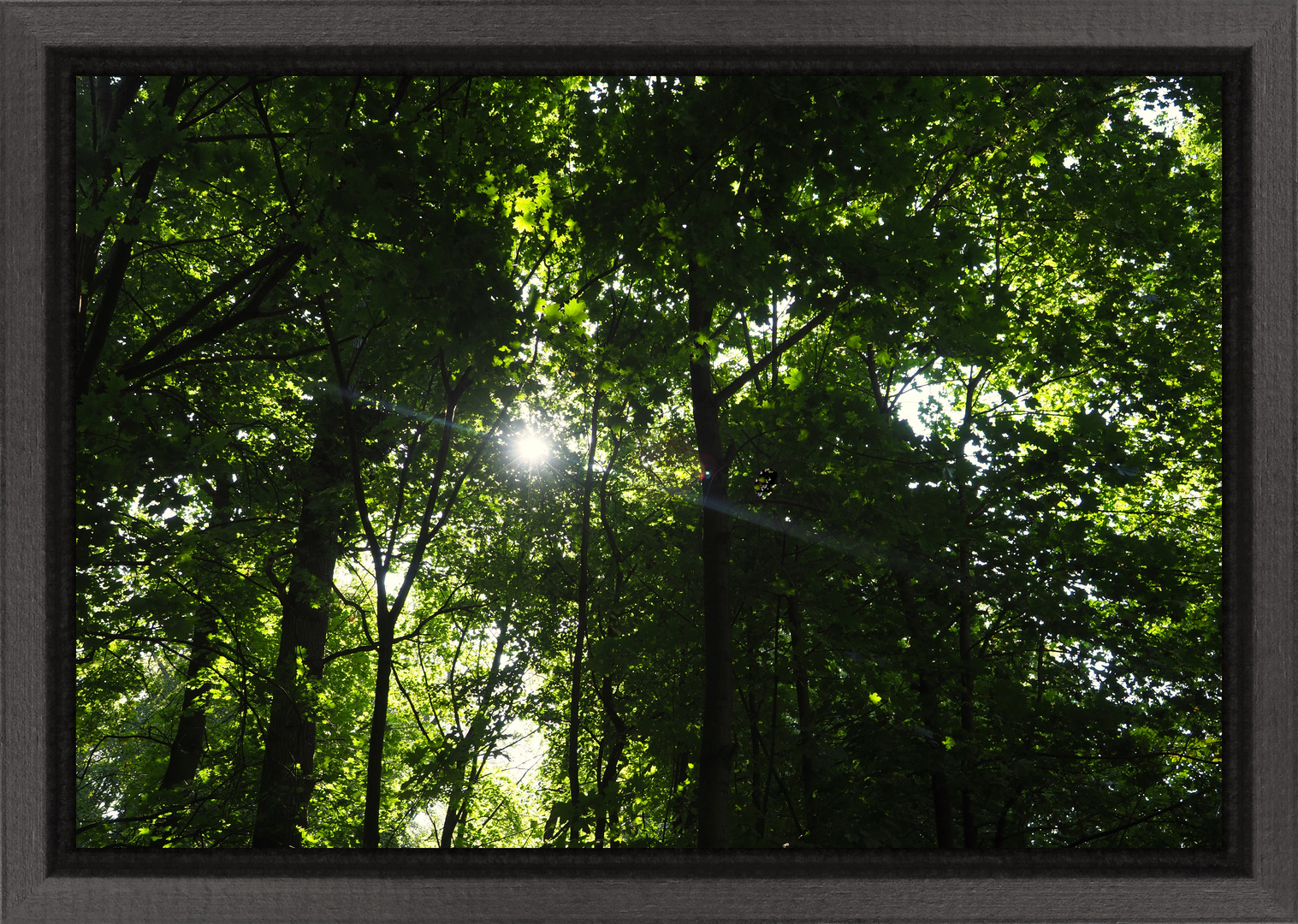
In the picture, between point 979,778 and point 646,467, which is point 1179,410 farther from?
point 646,467

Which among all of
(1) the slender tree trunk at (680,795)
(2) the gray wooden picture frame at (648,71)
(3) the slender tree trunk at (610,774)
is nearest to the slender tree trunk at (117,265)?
(2) the gray wooden picture frame at (648,71)

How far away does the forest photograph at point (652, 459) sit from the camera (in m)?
1.78

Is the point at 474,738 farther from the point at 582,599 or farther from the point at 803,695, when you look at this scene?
the point at 803,695

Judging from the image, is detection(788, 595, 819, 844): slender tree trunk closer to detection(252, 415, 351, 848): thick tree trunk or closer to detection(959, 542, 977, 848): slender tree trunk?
detection(959, 542, 977, 848): slender tree trunk

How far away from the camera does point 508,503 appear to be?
288 centimetres

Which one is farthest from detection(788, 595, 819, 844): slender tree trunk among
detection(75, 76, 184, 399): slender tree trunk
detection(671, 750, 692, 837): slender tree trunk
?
detection(75, 76, 184, 399): slender tree trunk

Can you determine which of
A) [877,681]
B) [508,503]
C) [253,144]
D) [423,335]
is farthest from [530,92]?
[877,681]

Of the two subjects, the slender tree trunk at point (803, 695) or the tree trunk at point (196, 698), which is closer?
the slender tree trunk at point (803, 695)

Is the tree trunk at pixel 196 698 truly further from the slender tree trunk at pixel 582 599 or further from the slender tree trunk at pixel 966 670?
the slender tree trunk at pixel 966 670

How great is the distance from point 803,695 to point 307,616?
2.35 m

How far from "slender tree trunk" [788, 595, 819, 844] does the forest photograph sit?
0.7 inches

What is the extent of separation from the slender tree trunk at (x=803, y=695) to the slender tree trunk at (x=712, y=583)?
0.28 metres

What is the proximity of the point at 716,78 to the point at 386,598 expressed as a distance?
2127 millimetres

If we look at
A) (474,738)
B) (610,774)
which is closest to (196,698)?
(474,738)
